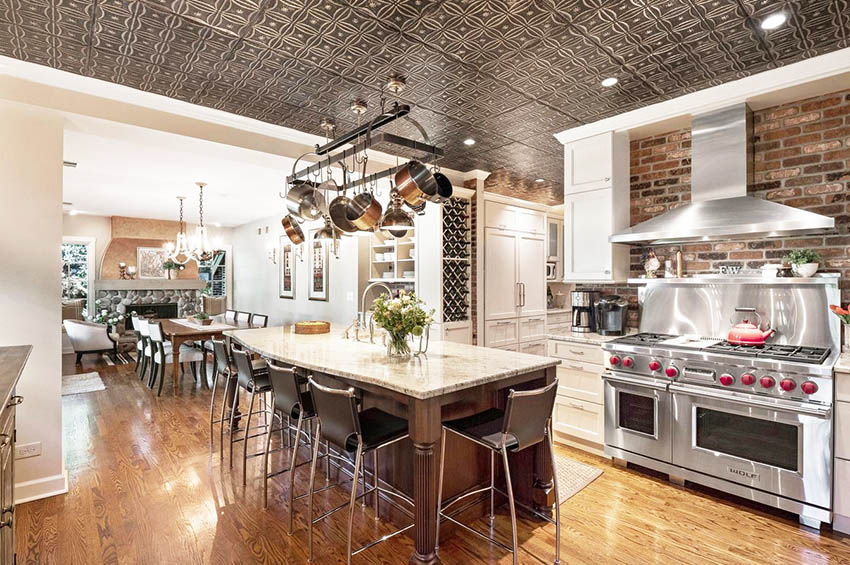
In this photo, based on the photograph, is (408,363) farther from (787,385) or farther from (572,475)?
(787,385)

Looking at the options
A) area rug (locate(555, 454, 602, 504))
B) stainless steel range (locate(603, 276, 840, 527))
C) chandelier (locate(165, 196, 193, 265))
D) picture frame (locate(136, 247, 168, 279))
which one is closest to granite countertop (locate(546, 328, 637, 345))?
stainless steel range (locate(603, 276, 840, 527))

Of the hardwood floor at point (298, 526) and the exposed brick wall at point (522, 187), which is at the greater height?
the exposed brick wall at point (522, 187)

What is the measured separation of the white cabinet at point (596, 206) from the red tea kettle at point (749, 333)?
92 cm

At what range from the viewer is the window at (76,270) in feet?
28.4

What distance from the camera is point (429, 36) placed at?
7.47 feet

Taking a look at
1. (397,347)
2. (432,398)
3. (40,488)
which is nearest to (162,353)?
(40,488)

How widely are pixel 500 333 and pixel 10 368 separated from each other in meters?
4.58

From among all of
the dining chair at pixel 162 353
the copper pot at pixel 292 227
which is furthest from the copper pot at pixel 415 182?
the dining chair at pixel 162 353

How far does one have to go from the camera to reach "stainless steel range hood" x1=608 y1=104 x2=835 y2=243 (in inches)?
110

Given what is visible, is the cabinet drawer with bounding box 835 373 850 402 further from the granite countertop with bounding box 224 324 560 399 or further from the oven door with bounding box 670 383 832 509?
the granite countertop with bounding box 224 324 560 399

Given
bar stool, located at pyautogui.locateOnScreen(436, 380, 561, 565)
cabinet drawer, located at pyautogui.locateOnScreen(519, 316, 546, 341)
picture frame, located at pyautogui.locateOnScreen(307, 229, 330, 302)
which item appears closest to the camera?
bar stool, located at pyautogui.locateOnScreen(436, 380, 561, 565)

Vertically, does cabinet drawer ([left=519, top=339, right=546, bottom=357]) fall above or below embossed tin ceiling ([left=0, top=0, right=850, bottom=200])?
below

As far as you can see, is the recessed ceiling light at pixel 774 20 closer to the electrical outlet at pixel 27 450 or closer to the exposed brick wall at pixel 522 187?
the exposed brick wall at pixel 522 187

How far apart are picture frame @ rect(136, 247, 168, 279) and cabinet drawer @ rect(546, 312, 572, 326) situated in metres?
7.84
